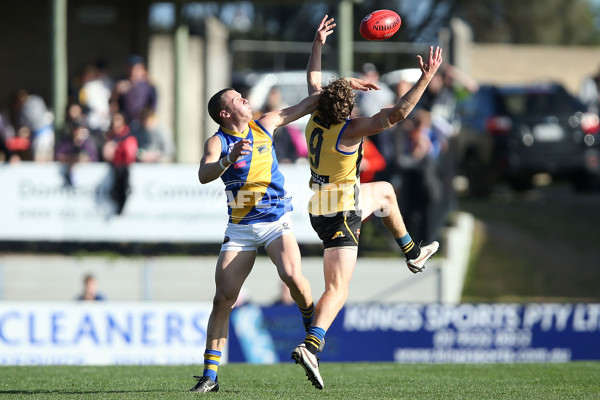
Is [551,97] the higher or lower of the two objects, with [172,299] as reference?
higher

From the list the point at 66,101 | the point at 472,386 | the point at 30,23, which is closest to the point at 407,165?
the point at 66,101

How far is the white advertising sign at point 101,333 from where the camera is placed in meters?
11.4

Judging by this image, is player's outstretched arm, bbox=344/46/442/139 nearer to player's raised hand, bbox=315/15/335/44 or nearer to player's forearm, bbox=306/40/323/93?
player's forearm, bbox=306/40/323/93

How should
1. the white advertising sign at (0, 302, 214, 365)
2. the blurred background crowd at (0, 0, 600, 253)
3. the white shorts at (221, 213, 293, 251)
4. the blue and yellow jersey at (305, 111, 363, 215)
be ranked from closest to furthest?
the white shorts at (221, 213, 293, 251) → the blue and yellow jersey at (305, 111, 363, 215) → the white advertising sign at (0, 302, 214, 365) → the blurred background crowd at (0, 0, 600, 253)

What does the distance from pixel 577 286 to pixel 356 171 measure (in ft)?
31.5

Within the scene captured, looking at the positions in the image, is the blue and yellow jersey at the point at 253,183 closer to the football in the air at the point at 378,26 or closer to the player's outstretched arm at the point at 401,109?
the player's outstretched arm at the point at 401,109

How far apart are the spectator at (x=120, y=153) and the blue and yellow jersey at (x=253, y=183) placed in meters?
6.79

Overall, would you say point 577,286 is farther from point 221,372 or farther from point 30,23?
point 30,23

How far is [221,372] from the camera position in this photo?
8945 millimetres

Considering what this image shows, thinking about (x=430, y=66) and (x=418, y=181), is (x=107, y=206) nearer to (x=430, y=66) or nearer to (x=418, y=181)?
(x=418, y=181)

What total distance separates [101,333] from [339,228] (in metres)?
5.39

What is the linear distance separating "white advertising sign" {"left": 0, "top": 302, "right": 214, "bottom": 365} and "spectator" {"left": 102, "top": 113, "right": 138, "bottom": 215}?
2507mm

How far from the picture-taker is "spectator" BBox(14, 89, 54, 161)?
1440 centimetres

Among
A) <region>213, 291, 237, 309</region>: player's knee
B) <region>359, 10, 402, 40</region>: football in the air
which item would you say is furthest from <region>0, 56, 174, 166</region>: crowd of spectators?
<region>213, 291, 237, 309</region>: player's knee
